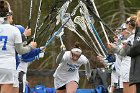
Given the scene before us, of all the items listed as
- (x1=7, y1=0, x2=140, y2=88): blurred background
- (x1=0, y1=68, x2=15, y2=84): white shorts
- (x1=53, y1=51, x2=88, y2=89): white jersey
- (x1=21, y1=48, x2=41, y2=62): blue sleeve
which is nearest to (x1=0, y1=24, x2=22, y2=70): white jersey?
(x1=0, y1=68, x2=15, y2=84): white shorts

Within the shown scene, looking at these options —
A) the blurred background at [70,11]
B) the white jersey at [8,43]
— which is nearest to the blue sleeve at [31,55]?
the white jersey at [8,43]

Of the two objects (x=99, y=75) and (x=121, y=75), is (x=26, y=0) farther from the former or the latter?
(x=121, y=75)

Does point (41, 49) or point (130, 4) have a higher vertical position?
point (130, 4)

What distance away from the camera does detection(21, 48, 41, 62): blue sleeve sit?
377 inches

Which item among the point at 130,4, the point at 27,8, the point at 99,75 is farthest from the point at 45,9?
the point at 99,75

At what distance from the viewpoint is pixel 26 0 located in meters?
18.5

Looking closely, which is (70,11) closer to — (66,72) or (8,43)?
(66,72)

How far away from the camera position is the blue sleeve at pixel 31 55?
9.59 metres

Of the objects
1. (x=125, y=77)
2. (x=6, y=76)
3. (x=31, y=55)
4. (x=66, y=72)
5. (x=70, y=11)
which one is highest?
(x=70, y=11)

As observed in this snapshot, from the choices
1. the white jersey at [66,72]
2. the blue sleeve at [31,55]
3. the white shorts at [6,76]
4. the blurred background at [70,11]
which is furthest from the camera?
the blurred background at [70,11]

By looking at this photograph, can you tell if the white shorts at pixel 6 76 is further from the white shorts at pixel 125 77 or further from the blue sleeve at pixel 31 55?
the white shorts at pixel 125 77

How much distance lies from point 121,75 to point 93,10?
1833 millimetres

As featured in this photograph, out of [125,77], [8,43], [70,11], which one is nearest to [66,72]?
[125,77]

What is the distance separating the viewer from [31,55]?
9859 millimetres
